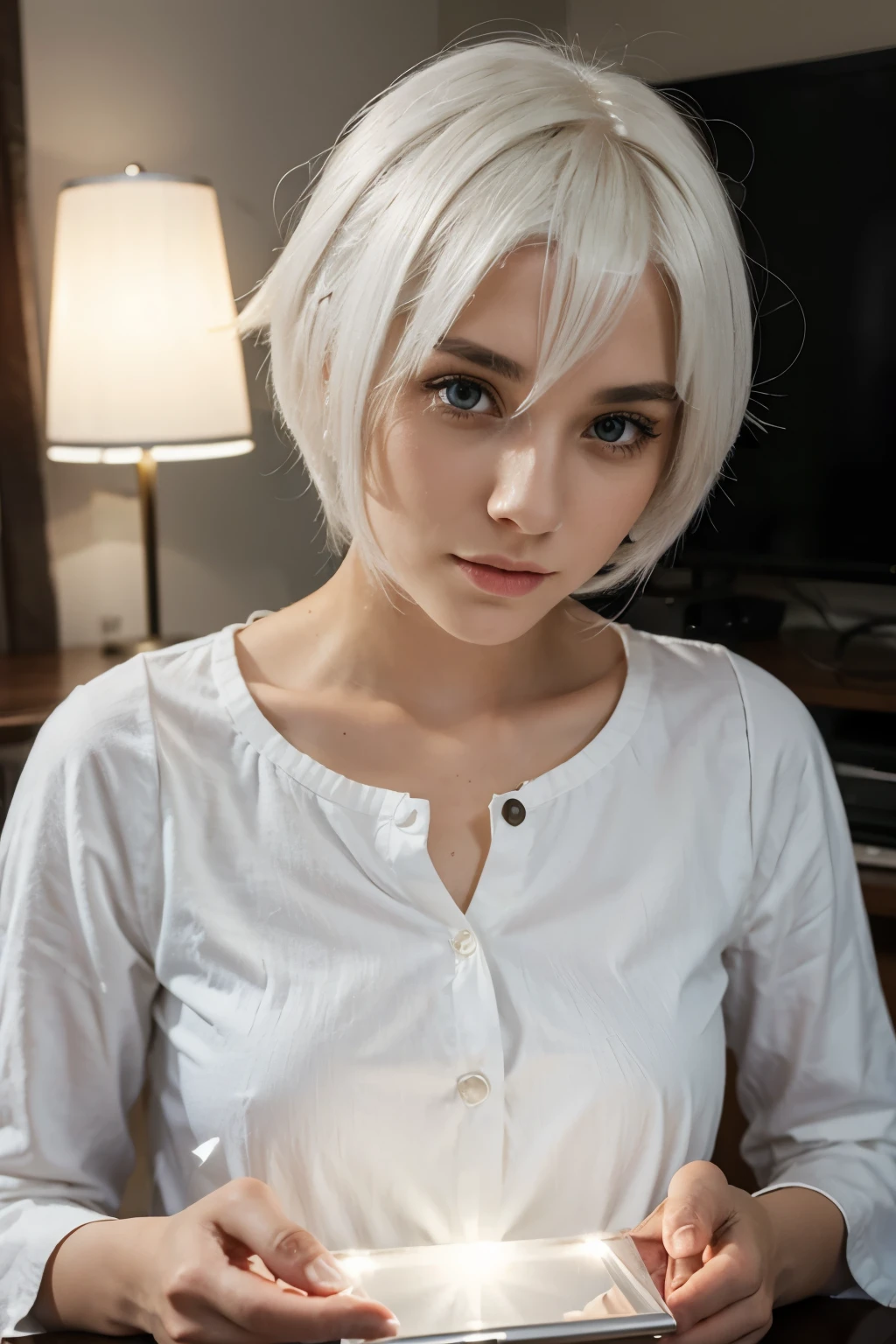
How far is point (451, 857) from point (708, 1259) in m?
0.30

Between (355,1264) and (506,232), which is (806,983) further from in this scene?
(506,232)

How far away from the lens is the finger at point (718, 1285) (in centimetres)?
72

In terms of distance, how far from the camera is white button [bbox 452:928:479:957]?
85cm

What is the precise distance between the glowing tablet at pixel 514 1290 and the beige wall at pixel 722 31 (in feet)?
4.33

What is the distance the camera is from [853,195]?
1490 mm

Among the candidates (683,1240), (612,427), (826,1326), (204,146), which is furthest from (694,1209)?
(204,146)

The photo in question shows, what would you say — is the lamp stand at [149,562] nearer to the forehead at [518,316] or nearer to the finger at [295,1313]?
the forehead at [518,316]

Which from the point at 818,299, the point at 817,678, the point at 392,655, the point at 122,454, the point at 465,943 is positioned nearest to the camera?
the point at 465,943

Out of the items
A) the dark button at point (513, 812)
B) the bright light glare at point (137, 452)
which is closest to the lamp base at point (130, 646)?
the bright light glare at point (137, 452)

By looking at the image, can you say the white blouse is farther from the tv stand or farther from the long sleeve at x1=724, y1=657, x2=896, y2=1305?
the tv stand

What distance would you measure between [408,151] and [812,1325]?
2.55 feet

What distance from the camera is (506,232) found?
75cm

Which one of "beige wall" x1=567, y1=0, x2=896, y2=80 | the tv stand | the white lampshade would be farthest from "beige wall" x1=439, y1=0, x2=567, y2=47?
the tv stand

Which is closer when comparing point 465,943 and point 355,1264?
point 355,1264
